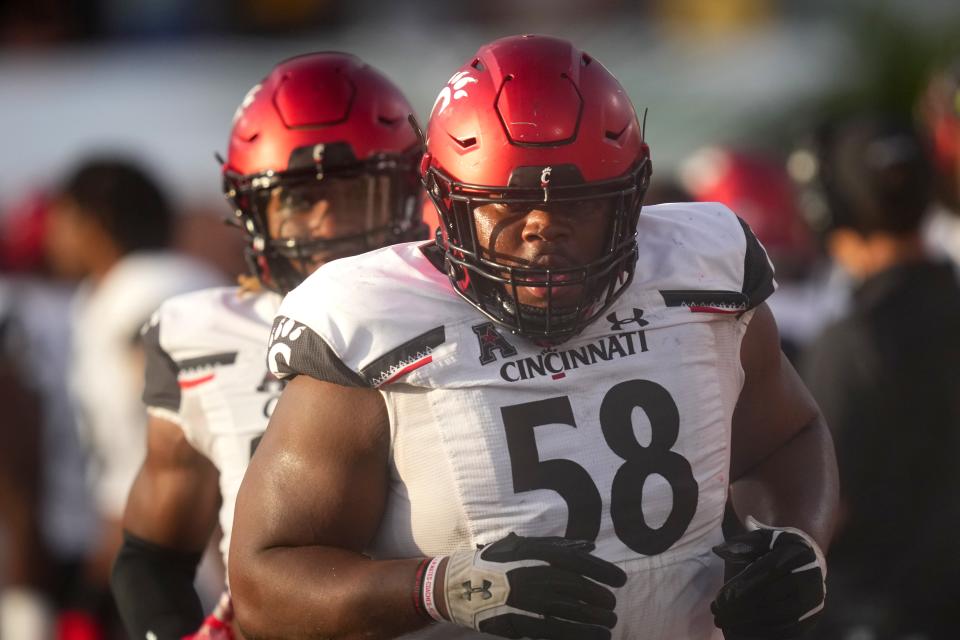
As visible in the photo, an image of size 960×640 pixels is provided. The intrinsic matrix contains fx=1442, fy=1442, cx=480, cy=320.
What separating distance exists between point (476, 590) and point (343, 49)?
1028cm

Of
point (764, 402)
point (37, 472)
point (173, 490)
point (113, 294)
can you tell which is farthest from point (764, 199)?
point (173, 490)

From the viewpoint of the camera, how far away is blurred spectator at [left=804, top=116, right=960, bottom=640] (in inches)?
159

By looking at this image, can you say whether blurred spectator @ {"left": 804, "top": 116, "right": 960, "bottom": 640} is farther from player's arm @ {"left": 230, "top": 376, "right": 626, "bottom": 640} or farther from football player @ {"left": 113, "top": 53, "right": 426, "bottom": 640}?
player's arm @ {"left": 230, "top": 376, "right": 626, "bottom": 640}

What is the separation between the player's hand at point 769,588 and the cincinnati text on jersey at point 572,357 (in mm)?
352

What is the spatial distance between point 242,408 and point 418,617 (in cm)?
84

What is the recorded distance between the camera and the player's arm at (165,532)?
117 inches

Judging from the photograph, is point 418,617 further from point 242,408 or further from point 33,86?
point 33,86

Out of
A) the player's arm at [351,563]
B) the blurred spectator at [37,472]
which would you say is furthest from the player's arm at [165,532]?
the blurred spectator at [37,472]

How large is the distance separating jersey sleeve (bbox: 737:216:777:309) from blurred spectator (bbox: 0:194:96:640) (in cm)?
379

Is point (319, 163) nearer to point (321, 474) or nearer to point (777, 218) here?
point (321, 474)

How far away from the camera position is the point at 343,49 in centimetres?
1200

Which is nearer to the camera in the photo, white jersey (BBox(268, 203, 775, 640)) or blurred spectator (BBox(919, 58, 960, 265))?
white jersey (BBox(268, 203, 775, 640))

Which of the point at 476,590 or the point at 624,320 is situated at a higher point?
the point at 624,320

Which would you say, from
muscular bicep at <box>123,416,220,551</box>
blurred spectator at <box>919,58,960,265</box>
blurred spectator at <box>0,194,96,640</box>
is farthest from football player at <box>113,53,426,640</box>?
blurred spectator at <box>919,58,960,265</box>
